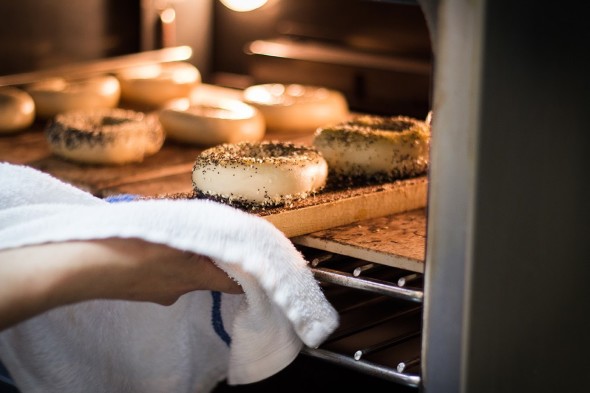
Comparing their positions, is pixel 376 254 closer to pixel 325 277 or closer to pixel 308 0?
pixel 325 277

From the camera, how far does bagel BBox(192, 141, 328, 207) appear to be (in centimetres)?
157

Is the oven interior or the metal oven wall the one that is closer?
the metal oven wall

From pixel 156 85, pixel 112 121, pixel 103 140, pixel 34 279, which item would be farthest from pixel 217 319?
pixel 156 85

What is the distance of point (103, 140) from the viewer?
6.48 feet

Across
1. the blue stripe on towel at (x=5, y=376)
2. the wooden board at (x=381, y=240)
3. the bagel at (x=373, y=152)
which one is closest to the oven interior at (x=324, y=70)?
the wooden board at (x=381, y=240)

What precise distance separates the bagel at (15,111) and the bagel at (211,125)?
313 mm

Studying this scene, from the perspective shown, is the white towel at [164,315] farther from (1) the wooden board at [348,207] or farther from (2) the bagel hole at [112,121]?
(2) the bagel hole at [112,121]

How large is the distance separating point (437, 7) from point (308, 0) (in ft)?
5.38

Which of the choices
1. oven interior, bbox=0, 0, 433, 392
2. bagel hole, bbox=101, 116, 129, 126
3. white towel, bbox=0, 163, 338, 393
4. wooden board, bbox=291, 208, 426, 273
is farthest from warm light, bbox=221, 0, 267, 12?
white towel, bbox=0, 163, 338, 393

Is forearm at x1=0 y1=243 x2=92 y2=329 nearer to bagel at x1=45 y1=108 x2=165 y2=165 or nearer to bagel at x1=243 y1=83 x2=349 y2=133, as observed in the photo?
bagel at x1=45 y1=108 x2=165 y2=165

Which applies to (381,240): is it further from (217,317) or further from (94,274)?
(94,274)

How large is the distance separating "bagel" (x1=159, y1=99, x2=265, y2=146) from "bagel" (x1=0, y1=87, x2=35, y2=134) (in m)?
0.31

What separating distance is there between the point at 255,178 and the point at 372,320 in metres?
0.31

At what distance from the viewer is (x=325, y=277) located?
52.7 inches
